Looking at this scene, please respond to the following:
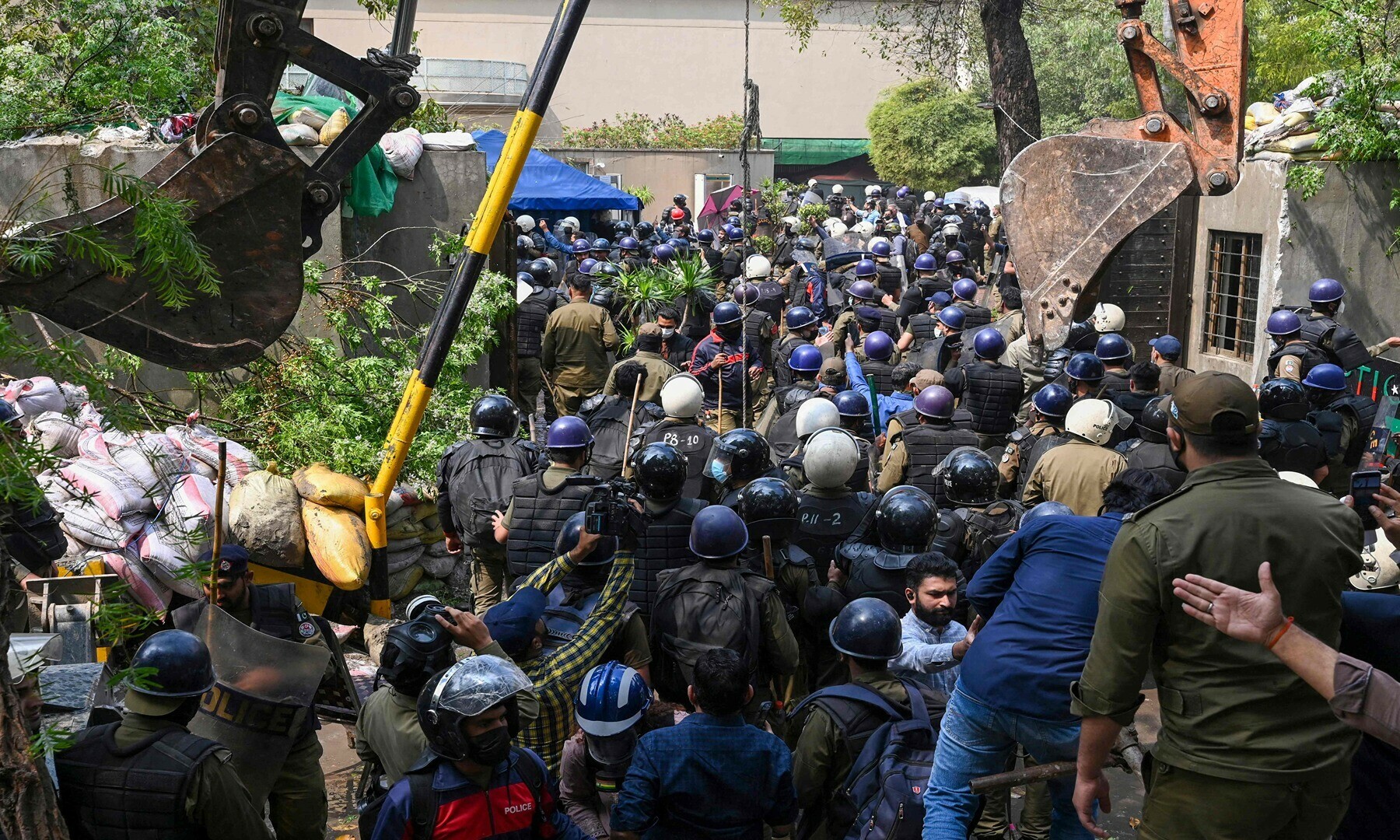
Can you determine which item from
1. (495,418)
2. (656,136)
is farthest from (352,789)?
(656,136)

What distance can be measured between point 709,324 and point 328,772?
294 inches

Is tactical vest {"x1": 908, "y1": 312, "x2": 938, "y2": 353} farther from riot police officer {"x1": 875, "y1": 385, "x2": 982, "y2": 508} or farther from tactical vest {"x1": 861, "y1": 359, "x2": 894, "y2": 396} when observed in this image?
riot police officer {"x1": 875, "y1": 385, "x2": 982, "y2": 508}

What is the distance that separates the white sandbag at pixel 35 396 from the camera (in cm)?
766

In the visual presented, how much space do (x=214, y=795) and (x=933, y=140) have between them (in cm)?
3474

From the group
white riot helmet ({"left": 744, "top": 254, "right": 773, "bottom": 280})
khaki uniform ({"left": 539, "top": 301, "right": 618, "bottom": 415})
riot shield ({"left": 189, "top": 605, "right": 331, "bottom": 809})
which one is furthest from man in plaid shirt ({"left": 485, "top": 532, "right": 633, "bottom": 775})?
white riot helmet ({"left": 744, "top": 254, "right": 773, "bottom": 280})

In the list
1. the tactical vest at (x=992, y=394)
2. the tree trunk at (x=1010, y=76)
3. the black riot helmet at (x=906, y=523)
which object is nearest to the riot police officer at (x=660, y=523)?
the black riot helmet at (x=906, y=523)

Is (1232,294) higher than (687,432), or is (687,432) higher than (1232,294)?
(1232,294)

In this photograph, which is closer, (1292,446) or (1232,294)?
(1292,446)

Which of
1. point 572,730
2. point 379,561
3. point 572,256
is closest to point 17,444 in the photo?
point 572,730

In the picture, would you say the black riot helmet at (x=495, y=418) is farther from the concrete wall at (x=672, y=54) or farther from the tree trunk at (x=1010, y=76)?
the concrete wall at (x=672, y=54)

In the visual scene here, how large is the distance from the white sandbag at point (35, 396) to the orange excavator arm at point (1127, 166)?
20.2 ft

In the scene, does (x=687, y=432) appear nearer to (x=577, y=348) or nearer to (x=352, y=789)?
(x=352, y=789)

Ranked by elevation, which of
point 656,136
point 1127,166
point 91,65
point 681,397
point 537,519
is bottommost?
point 537,519

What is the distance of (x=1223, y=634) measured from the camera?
3.31 m
